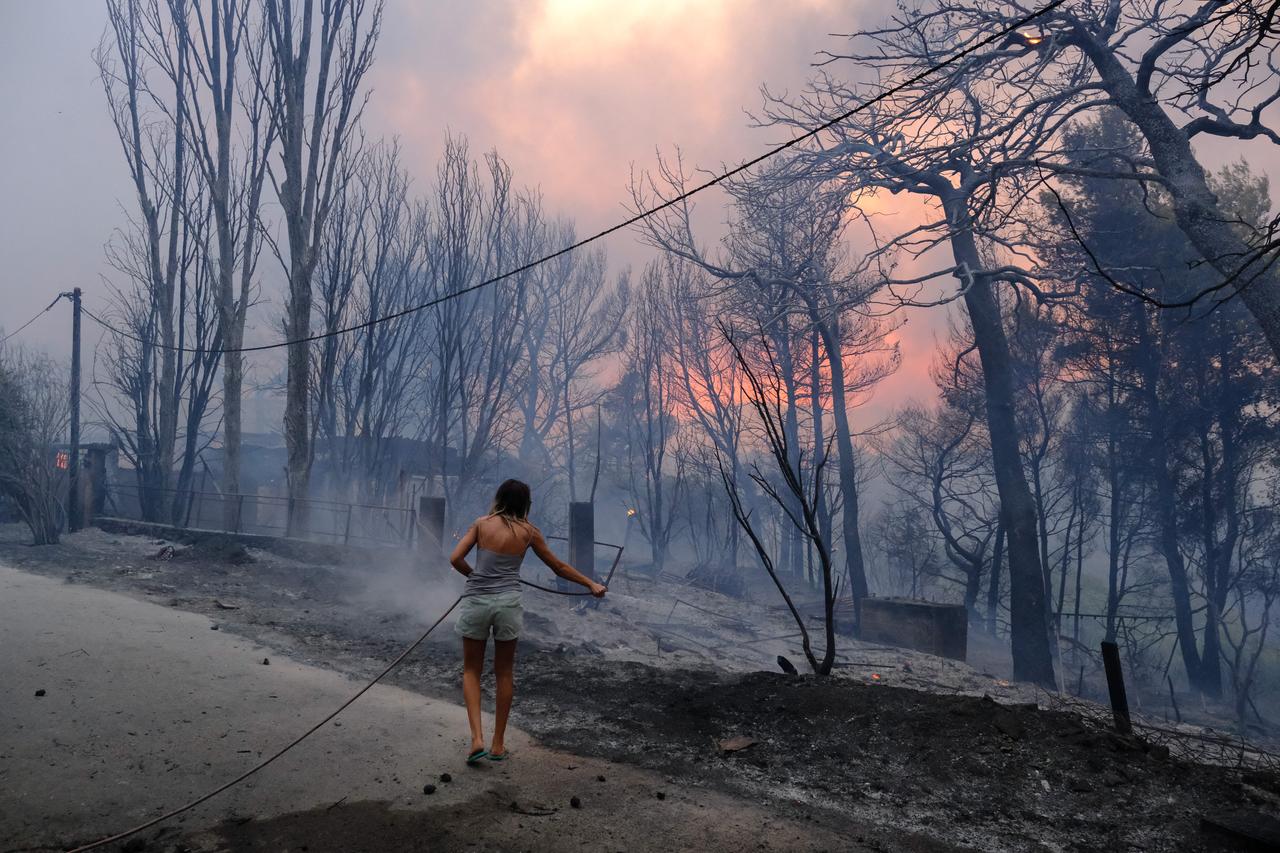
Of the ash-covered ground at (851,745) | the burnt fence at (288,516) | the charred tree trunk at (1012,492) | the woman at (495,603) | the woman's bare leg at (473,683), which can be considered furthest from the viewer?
the burnt fence at (288,516)

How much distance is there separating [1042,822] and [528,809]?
289cm

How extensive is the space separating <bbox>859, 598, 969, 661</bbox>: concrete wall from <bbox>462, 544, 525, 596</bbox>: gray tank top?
12986 mm

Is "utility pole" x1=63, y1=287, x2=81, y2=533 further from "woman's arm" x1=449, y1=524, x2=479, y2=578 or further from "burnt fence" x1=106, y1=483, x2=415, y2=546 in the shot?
"woman's arm" x1=449, y1=524, x2=479, y2=578

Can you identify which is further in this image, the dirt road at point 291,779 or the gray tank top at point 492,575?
the gray tank top at point 492,575

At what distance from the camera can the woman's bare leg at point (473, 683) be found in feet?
14.9

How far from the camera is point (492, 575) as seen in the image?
4762 mm

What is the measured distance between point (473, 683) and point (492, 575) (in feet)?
2.24

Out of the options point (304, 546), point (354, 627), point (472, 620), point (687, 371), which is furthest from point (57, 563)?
point (687, 371)

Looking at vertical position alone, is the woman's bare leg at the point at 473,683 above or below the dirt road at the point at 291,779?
above

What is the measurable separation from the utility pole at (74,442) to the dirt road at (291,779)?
50.4 ft

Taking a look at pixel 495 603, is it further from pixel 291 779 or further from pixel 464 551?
pixel 291 779

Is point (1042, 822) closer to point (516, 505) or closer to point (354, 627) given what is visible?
point (516, 505)

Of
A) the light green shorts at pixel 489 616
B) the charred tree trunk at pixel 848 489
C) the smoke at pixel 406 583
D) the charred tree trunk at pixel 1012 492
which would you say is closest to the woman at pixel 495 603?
the light green shorts at pixel 489 616

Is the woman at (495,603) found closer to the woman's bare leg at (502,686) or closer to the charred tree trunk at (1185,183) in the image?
the woman's bare leg at (502,686)
